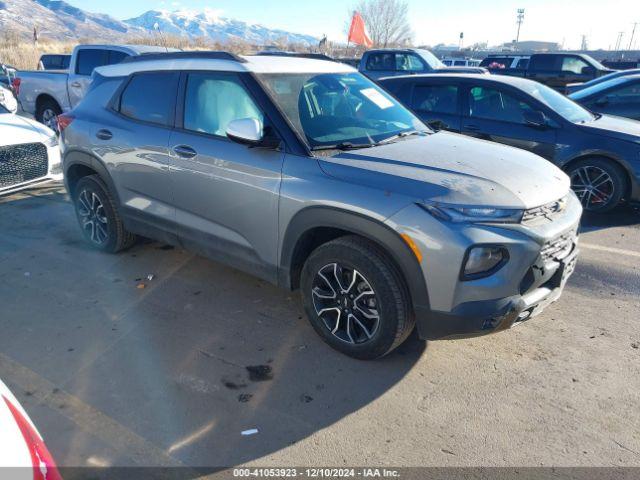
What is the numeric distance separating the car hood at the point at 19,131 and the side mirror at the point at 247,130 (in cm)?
397

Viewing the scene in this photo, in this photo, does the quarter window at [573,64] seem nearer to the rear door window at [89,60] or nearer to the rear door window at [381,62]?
the rear door window at [381,62]

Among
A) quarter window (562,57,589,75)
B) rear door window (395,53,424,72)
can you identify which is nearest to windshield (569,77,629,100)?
rear door window (395,53,424,72)

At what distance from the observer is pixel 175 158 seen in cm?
378

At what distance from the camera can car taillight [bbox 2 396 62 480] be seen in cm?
152

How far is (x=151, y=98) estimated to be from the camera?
4.09 meters

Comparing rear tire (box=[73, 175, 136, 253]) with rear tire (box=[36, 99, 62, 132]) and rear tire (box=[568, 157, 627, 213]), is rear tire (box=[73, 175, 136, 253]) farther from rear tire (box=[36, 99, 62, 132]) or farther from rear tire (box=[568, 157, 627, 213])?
rear tire (box=[36, 99, 62, 132])

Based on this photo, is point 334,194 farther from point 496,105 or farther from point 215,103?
point 496,105

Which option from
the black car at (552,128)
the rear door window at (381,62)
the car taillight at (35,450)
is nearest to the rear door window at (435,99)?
the black car at (552,128)

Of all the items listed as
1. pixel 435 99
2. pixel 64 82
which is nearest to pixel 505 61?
pixel 435 99

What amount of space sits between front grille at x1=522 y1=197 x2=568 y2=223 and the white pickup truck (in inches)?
325

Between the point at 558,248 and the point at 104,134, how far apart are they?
3.75m

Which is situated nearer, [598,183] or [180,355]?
[180,355]

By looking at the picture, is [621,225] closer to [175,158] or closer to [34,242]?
[175,158]

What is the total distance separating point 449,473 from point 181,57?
350 cm
